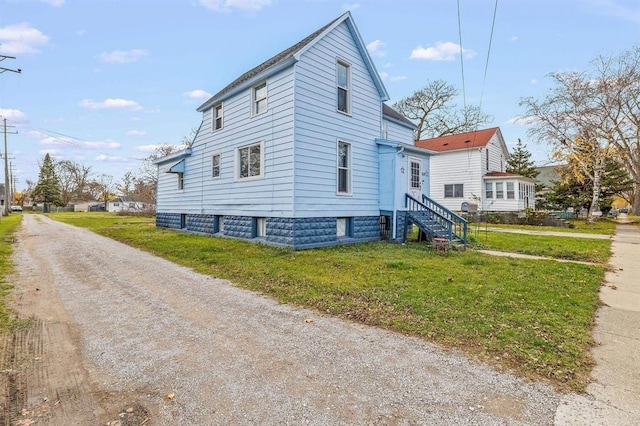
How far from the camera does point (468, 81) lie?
40.6ft

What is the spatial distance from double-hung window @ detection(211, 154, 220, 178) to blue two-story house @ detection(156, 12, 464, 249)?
0.14 feet

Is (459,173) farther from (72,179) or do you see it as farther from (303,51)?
(72,179)

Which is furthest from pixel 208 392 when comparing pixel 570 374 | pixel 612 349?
pixel 612 349

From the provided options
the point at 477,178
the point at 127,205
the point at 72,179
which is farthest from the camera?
the point at 72,179

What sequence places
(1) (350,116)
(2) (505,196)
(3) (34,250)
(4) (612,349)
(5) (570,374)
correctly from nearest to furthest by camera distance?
(5) (570,374) < (4) (612,349) < (3) (34,250) < (1) (350,116) < (2) (505,196)

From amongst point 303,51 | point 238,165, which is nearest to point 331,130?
point 303,51

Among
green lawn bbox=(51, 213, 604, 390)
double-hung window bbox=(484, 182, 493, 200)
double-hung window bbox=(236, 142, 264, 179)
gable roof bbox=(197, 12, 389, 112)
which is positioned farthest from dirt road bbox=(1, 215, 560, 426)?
double-hung window bbox=(484, 182, 493, 200)

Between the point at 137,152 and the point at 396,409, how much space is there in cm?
3959

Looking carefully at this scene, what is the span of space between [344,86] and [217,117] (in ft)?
19.2

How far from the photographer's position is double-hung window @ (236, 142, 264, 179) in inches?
448

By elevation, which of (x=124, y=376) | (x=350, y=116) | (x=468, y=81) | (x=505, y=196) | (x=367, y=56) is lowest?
(x=124, y=376)

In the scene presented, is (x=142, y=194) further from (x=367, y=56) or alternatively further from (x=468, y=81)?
(x=468, y=81)

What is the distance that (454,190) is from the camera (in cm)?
2616

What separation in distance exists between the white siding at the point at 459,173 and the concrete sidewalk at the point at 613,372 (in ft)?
67.4
